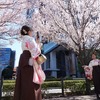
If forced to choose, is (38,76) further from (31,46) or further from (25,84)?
(31,46)

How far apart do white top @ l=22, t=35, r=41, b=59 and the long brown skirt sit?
109 mm

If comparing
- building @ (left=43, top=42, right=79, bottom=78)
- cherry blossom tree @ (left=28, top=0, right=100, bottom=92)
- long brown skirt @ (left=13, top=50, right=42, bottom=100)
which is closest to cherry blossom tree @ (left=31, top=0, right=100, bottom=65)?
cherry blossom tree @ (left=28, top=0, right=100, bottom=92)

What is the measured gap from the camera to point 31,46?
162 inches

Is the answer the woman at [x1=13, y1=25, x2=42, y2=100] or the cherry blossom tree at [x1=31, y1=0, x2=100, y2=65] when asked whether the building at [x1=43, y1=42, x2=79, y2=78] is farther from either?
the woman at [x1=13, y1=25, x2=42, y2=100]

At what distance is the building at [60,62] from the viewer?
27.7m

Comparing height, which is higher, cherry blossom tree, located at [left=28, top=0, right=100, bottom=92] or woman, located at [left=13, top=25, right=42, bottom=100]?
cherry blossom tree, located at [left=28, top=0, right=100, bottom=92]

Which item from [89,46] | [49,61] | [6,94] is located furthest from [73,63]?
[6,94]

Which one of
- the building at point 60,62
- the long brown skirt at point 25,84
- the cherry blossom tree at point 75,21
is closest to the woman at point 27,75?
the long brown skirt at point 25,84

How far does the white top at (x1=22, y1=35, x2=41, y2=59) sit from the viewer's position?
407 cm

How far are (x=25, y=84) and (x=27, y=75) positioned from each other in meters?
0.17

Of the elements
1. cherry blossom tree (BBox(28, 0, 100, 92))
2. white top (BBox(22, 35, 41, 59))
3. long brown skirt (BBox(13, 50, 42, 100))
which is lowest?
long brown skirt (BBox(13, 50, 42, 100))

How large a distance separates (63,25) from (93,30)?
1654 millimetres

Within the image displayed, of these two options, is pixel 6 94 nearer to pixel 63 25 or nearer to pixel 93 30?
pixel 63 25

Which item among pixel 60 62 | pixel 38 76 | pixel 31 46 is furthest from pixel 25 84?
pixel 60 62
